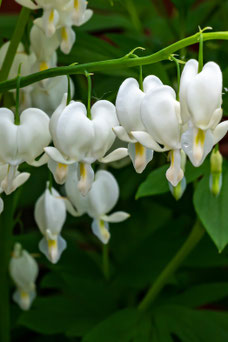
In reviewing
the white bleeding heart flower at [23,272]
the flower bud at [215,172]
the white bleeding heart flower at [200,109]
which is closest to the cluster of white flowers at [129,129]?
the white bleeding heart flower at [200,109]

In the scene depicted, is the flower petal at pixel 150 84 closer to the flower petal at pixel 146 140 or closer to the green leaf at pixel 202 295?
the flower petal at pixel 146 140

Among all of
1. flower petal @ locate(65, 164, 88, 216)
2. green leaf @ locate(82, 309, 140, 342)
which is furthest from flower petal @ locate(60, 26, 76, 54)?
green leaf @ locate(82, 309, 140, 342)

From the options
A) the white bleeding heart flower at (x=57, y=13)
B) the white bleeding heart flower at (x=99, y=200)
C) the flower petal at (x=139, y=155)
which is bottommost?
the white bleeding heart flower at (x=99, y=200)

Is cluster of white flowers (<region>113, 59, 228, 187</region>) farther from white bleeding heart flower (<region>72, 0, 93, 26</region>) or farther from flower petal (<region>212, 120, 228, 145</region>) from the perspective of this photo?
white bleeding heart flower (<region>72, 0, 93, 26</region>)

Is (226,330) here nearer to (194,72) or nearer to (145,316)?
(145,316)

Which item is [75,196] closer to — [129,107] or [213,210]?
[213,210]

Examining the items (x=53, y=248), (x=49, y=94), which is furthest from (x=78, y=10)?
(x=53, y=248)

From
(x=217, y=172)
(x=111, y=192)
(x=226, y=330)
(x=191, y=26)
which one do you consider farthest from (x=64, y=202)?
(x=191, y=26)
